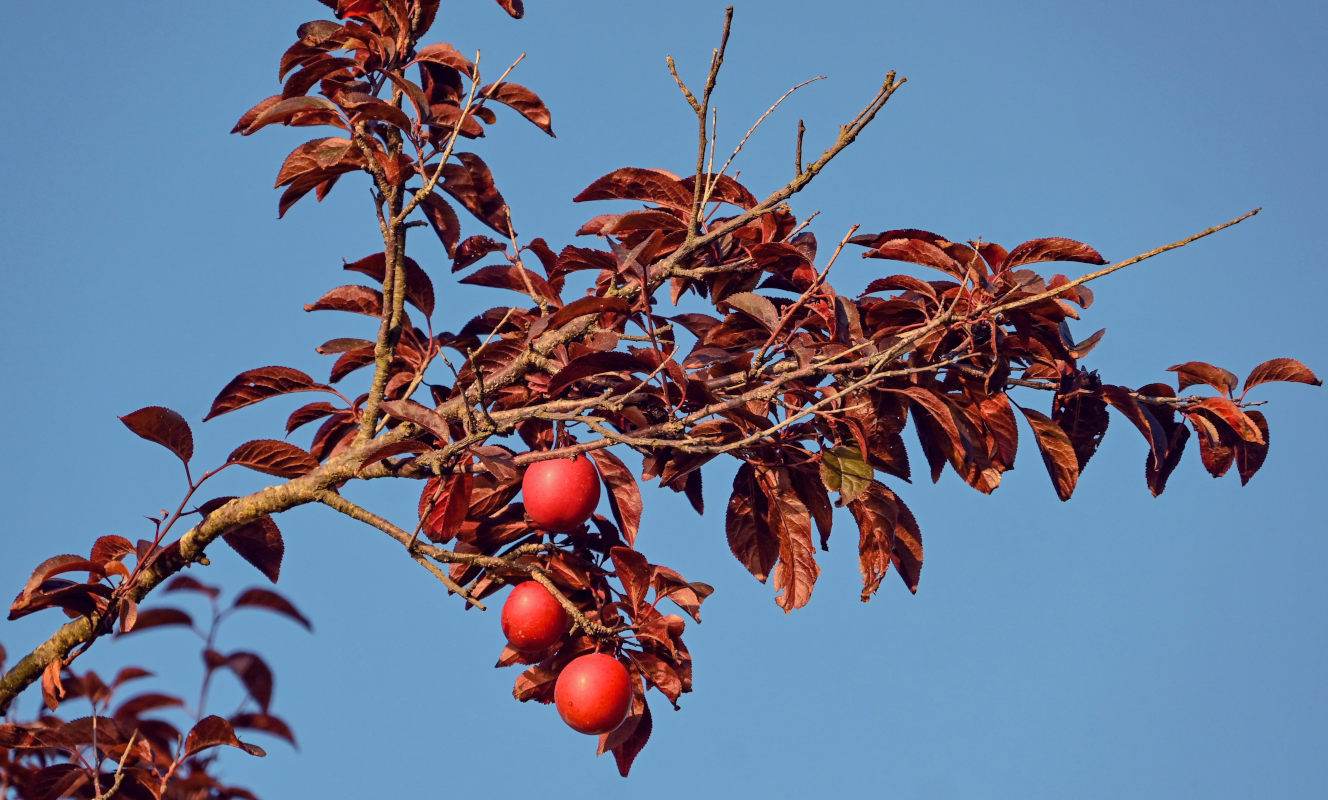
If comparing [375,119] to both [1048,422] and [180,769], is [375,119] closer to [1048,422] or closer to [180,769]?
[180,769]

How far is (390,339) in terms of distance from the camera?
8.32ft

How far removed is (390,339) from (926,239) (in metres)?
1.17

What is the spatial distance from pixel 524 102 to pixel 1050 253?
136 centimetres

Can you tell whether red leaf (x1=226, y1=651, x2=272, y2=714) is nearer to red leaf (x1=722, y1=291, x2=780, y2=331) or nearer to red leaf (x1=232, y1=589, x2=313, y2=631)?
red leaf (x1=232, y1=589, x2=313, y2=631)

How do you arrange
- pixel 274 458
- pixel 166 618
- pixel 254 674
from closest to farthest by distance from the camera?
pixel 254 674 < pixel 166 618 < pixel 274 458

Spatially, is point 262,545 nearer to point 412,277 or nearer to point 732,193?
point 412,277

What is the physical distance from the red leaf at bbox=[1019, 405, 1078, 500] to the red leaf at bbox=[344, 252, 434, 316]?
1.40 metres

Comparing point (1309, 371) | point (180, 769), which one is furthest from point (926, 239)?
point (180, 769)

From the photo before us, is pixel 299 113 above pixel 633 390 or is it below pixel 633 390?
above

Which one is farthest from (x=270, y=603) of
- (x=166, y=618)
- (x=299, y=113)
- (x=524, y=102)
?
(x=524, y=102)

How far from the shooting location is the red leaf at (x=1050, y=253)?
2531 mm

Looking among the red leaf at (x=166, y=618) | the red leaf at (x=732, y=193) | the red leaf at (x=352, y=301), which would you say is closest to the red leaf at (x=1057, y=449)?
the red leaf at (x=732, y=193)

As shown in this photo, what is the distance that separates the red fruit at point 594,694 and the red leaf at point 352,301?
968 mm

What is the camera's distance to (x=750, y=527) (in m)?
2.74
